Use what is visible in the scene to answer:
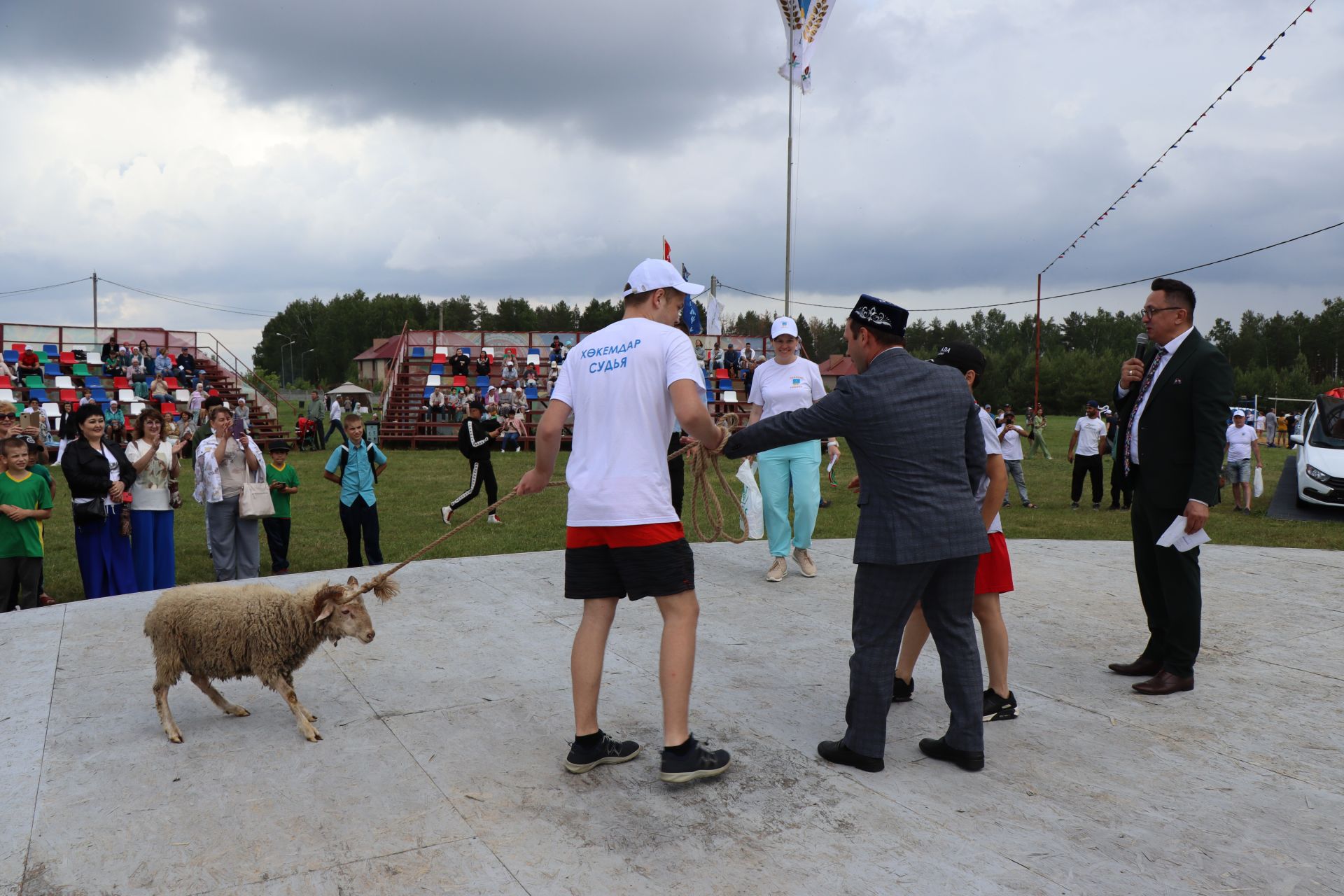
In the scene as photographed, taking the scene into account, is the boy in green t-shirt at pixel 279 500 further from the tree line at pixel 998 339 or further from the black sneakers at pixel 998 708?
the tree line at pixel 998 339

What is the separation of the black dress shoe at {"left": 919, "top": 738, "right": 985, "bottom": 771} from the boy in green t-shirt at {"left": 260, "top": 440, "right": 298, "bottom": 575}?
6.98 m

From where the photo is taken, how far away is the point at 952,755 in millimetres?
3629

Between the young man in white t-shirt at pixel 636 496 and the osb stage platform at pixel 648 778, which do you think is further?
the young man in white t-shirt at pixel 636 496

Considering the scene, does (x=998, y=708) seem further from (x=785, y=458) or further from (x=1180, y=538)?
(x=785, y=458)

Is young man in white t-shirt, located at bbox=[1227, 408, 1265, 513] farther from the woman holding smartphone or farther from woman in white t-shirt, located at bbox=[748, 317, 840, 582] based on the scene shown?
the woman holding smartphone

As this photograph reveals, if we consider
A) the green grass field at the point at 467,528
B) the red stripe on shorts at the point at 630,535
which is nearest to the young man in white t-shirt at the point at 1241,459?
the green grass field at the point at 467,528

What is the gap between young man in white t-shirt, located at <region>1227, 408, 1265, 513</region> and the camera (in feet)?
47.9

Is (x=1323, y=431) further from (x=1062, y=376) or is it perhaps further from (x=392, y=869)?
(x=1062, y=376)

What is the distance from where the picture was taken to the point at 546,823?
3113mm

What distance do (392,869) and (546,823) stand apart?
0.53m

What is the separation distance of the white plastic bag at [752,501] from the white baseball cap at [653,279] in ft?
15.7

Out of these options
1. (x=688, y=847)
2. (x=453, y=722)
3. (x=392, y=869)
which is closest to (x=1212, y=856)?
(x=688, y=847)

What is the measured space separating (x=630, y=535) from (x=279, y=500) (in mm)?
6811

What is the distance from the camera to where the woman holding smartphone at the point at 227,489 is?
8.08 m
